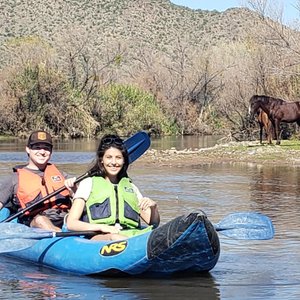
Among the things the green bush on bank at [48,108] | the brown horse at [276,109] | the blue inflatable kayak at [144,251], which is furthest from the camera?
the green bush on bank at [48,108]

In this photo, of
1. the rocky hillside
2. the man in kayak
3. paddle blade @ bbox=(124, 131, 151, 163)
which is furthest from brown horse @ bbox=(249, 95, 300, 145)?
the rocky hillside

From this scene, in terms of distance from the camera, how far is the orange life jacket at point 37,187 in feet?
29.3

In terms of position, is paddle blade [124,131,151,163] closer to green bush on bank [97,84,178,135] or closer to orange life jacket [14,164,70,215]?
orange life jacket [14,164,70,215]

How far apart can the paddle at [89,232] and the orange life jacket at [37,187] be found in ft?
2.34

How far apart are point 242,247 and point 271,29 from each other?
24.3 metres

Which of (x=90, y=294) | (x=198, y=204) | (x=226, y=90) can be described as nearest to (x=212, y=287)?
(x=90, y=294)

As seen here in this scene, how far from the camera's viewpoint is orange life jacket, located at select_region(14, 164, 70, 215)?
29.3 feet

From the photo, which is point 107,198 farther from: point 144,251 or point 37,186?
point 37,186

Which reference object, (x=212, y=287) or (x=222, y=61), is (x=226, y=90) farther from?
(x=212, y=287)

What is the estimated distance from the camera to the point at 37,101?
157ft

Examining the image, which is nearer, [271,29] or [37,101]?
[271,29]

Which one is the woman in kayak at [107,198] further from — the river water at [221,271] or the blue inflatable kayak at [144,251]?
the river water at [221,271]

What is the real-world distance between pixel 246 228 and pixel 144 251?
1.56 meters


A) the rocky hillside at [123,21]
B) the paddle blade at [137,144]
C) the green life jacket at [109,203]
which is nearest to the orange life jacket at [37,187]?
the green life jacket at [109,203]
